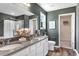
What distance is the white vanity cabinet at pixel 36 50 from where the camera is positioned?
1583 mm

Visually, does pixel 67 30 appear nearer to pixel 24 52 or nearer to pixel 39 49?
pixel 39 49

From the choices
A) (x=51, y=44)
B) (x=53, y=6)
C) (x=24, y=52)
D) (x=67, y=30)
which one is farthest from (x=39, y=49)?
(x=53, y=6)

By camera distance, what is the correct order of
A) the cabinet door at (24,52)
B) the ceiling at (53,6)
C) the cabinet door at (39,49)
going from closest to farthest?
1. the cabinet door at (24,52)
2. the ceiling at (53,6)
3. the cabinet door at (39,49)

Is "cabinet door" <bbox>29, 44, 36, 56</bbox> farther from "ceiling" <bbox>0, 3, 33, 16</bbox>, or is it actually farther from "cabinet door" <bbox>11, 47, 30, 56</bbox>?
"ceiling" <bbox>0, 3, 33, 16</bbox>

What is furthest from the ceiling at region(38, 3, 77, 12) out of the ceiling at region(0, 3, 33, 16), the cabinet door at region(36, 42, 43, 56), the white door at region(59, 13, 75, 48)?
the cabinet door at region(36, 42, 43, 56)

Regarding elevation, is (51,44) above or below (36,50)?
above

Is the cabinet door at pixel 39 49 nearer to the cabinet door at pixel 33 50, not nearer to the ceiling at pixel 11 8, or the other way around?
the cabinet door at pixel 33 50

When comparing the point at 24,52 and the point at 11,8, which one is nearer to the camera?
the point at 24,52

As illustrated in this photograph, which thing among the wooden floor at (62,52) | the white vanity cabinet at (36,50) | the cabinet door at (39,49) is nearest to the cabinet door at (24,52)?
the white vanity cabinet at (36,50)

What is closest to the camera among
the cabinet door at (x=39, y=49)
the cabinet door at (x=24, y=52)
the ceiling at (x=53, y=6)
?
the cabinet door at (x=24, y=52)

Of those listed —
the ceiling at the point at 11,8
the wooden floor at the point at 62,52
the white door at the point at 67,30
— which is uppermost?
the ceiling at the point at 11,8

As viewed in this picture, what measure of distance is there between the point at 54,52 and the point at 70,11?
74 centimetres

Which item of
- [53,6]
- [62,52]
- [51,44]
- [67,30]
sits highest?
[53,6]

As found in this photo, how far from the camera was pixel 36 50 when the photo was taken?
178cm
